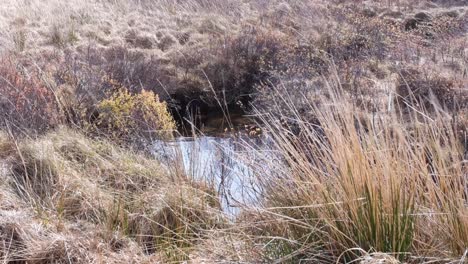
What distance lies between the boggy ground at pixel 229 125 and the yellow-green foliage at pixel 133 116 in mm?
26

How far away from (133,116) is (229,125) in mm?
1396

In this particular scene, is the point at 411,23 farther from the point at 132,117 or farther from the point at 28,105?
the point at 28,105

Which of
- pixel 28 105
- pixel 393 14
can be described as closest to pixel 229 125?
pixel 28 105

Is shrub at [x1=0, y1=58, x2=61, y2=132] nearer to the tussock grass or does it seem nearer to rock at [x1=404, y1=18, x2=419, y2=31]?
the tussock grass

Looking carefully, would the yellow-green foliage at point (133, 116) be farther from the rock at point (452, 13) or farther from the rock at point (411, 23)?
the rock at point (452, 13)

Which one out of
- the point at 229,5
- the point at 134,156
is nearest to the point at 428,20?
the point at 229,5

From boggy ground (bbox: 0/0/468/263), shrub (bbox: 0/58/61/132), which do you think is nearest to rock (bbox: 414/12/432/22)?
boggy ground (bbox: 0/0/468/263)

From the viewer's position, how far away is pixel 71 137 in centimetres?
521

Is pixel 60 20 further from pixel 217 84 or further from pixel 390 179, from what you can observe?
pixel 390 179

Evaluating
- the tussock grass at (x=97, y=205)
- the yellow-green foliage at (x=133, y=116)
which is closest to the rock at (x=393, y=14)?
the yellow-green foliage at (x=133, y=116)

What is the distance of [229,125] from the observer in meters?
5.11

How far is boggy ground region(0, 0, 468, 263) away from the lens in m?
2.48

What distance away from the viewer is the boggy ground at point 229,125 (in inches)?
97.5

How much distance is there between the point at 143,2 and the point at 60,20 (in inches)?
94.8
